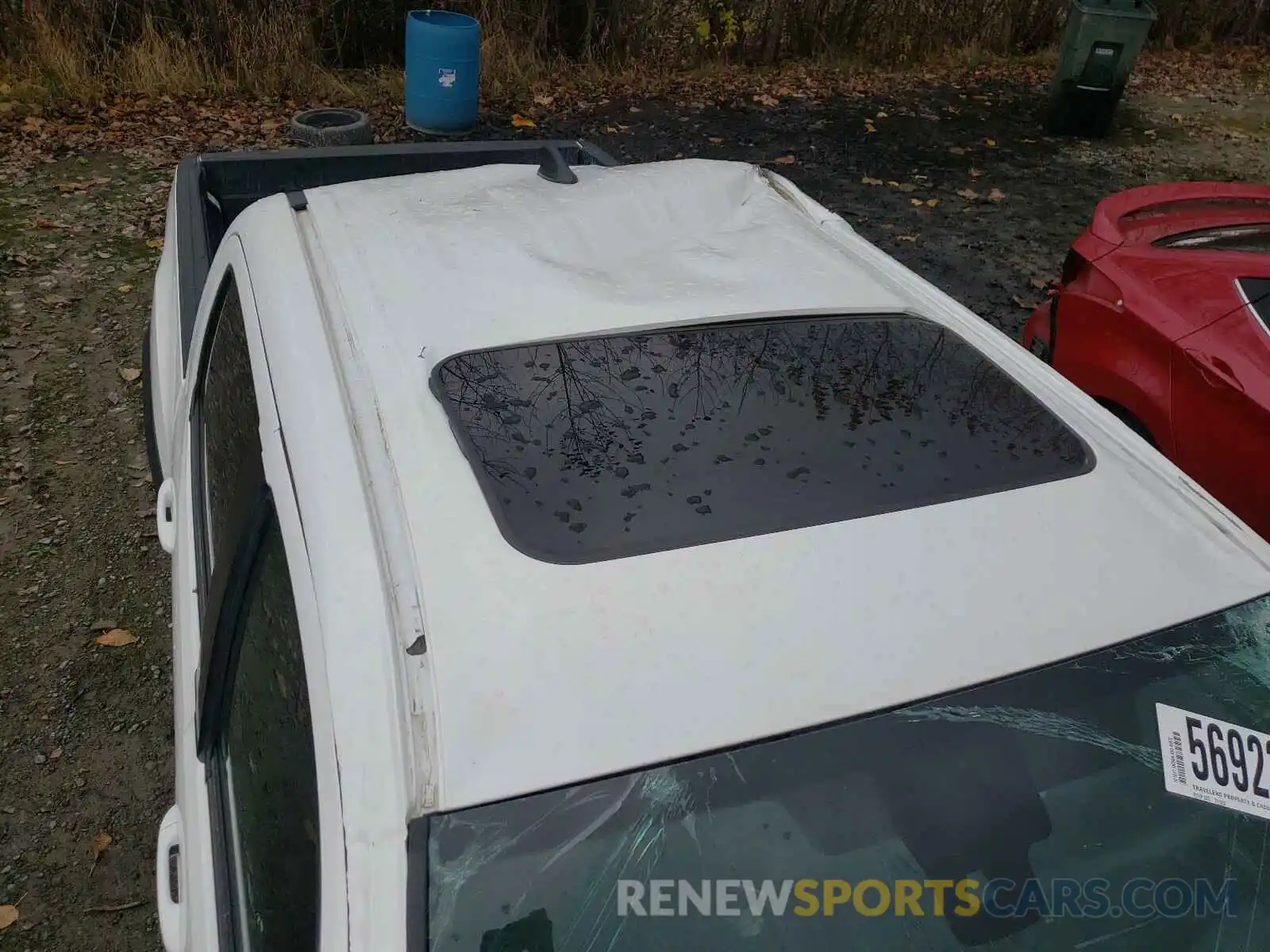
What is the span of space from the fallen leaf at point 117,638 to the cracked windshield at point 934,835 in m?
2.54

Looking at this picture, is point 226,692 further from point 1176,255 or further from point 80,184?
point 80,184

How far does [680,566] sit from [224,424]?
1.21 meters

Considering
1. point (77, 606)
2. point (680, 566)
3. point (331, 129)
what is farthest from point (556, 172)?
point (331, 129)

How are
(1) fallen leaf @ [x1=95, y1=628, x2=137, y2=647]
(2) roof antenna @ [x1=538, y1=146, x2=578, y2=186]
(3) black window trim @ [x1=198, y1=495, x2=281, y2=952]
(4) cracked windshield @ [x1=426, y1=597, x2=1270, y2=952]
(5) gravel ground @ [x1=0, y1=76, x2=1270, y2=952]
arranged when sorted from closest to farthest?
(4) cracked windshield @ [x1=426, y1=597, x2=1270, y2=952] → (3) black window trim @ [x1=198, y1=495, x2=281, y2=952] → (2) roof antenna @ [x1=538, y1=146, x2=578, y2=186] → (5) gravel ground @ [x1=0, y1=76, x2=1270, y2=952] → (1) fallen leaf @ [x1=95, y1=628, x2=137, y2=647]

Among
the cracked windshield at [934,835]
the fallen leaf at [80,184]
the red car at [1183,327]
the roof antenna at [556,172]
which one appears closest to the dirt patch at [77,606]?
the fallen leaf at [80,184]

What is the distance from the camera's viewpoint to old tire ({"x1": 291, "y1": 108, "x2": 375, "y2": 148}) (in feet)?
17.1

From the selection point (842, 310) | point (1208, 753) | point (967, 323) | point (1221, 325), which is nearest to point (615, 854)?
point (1208, 753)

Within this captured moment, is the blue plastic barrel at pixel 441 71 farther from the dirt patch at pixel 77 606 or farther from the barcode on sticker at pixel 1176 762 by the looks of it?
the barcode on sticker at pixel 1176 762

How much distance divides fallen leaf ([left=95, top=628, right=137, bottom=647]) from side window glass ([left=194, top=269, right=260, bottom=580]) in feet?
4.10

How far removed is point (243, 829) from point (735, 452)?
1.01m

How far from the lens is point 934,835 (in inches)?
47.5

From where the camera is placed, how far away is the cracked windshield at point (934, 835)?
3.60ft

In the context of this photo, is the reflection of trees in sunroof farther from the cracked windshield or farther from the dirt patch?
the dirt patch

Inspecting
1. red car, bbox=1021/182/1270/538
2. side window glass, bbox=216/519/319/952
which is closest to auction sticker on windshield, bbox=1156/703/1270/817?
side window glass, bbox=216/519/319/952
